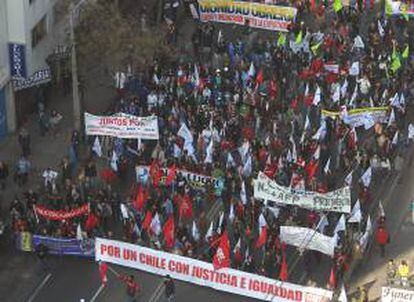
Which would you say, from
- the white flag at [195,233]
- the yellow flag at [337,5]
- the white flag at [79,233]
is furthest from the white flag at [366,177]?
the yellow flag at [337,5]

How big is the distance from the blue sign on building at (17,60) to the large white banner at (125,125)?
5.47 metres

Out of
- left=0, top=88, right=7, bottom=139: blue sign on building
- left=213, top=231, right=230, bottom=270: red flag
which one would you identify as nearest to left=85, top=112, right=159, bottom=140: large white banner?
left=0, top=88, right=7, bottom=139: blue sign on building

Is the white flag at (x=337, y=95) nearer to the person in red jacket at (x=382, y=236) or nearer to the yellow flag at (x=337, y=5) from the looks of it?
the yellow flag at (x=337, y=5)

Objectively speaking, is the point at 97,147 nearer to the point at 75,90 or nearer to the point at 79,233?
the point at 75,90

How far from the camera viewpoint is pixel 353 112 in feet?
156

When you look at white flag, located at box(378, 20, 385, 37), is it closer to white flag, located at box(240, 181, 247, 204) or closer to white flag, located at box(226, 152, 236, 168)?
white flag, located at box(226, 152, 236, 168)

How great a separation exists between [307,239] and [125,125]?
31.0ft

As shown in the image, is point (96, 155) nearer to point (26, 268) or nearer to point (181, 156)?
point (181, 156)

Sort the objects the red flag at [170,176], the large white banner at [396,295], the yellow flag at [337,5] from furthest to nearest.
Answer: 1. the yellow flag at [337,5]
2. the red flag at [170,176]
3. the large white banner at [396,295]

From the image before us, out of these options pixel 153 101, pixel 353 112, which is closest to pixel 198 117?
pixel 153 101

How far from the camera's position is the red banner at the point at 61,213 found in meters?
41.9

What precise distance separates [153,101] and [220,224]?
978cm

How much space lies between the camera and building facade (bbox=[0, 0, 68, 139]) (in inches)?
1954

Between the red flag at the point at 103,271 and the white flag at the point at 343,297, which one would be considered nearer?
the white flag at the point at 343,297
